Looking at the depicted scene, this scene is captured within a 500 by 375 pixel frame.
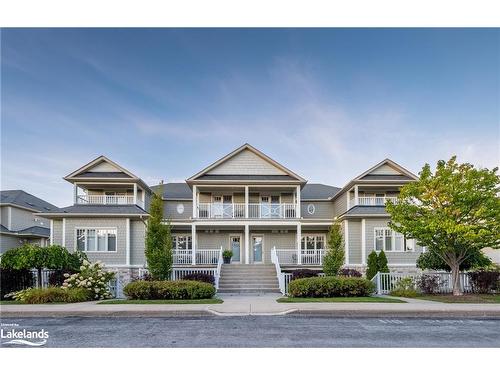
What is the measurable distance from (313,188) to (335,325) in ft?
71.8

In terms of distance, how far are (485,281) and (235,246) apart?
49.9 feet

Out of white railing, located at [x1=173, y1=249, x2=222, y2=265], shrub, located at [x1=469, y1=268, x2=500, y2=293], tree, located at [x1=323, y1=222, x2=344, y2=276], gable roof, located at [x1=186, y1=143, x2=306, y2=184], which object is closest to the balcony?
white railing, located at [x1=173, y1=249, x2=222, y2=265]

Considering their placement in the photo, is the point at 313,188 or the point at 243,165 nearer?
the point at 243,165

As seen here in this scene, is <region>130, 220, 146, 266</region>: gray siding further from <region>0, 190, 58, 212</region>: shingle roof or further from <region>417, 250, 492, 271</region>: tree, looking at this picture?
<region>417, 250, 492, 271</region>: tree

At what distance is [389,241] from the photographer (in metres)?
24.3

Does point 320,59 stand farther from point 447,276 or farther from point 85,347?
point 85,347

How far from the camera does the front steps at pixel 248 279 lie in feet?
66.3

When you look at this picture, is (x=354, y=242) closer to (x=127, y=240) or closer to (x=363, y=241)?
(x=363, y=241)

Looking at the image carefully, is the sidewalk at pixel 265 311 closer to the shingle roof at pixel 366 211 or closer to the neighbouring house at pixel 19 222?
the shingle roof at pixel 366 211

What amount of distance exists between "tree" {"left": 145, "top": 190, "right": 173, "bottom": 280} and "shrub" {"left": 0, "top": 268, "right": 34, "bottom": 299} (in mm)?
5507

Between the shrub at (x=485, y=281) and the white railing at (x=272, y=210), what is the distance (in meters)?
11.0

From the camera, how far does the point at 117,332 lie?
380 inches
